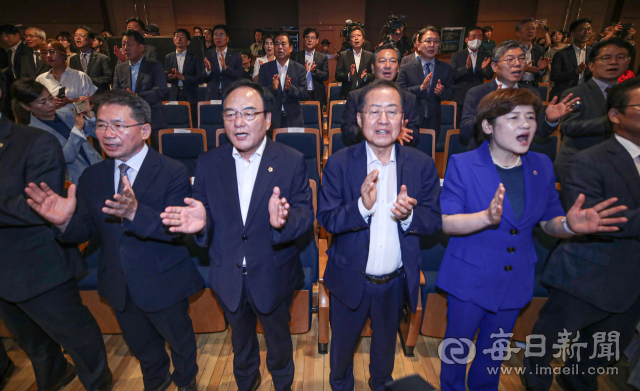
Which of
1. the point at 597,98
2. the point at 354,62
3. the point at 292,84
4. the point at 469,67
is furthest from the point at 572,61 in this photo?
the point at 292,84

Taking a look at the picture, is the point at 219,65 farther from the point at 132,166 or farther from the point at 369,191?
the point at 369,191

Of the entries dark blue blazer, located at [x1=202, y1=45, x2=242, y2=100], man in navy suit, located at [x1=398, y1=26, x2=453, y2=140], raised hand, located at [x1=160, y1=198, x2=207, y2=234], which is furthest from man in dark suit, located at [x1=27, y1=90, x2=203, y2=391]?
dark blue blazer, located at [x1=202, y1=45, x2=242, y2=100]

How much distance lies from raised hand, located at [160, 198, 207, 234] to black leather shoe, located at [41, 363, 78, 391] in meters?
1.30

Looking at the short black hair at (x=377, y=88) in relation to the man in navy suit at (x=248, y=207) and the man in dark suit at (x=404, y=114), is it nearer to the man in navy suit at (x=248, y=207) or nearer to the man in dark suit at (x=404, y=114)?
the man in navy suit at (x=248, y=207)

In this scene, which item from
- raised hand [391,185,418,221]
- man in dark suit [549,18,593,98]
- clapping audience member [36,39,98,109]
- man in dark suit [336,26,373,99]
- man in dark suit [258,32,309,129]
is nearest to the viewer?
raised hand [391,185,418,221]

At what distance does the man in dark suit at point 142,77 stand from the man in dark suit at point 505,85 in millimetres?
3102

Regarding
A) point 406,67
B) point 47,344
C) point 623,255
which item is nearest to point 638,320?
point 623,255

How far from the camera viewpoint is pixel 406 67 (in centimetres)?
338

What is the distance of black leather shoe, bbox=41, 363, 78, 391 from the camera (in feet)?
5.89

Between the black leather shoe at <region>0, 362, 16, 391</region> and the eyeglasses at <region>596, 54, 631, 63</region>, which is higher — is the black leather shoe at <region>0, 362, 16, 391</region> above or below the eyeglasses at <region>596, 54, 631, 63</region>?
below

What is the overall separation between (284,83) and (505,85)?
2.43 metres

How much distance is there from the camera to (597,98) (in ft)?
6.97

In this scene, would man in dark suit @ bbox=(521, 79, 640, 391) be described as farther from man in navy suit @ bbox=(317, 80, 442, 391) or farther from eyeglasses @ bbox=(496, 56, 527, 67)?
eyeglasses @ bbox=(496, 56, 527, 67)

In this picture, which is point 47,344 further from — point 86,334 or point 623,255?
point 623,255
